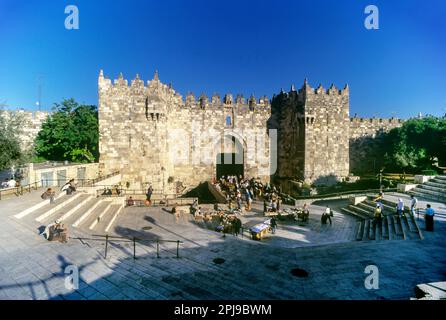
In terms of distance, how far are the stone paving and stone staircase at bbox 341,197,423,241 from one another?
823 millimetres

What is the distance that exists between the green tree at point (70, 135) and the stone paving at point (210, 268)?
45.7 feet

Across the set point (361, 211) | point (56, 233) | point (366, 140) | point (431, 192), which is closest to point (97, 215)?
point (56, 233)

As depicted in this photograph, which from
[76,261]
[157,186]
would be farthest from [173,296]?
[157,186]

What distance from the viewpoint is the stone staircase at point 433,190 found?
17.8 meters

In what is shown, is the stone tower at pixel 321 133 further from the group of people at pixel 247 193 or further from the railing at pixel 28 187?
the railing at pixel 28 187

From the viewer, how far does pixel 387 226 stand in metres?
13.4

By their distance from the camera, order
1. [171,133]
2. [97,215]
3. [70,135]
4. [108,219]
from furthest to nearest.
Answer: [171,133]
[70,135]
[108,219]
[97,215]

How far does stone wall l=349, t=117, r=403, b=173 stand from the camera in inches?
1414

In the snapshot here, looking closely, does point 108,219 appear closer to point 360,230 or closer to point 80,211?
point 80,211

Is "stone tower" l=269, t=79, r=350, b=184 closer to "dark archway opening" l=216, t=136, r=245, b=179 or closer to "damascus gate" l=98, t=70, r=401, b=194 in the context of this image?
"damascus gate" l=98, t=70, r=401, b=194

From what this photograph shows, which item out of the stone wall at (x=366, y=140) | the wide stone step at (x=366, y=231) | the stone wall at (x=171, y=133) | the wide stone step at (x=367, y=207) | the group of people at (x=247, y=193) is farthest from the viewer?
the stone wall at (x=366, y=140)

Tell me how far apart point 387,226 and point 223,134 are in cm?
2093

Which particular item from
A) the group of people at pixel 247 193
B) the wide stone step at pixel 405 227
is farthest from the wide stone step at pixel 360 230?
the group of people at pixel 247 193

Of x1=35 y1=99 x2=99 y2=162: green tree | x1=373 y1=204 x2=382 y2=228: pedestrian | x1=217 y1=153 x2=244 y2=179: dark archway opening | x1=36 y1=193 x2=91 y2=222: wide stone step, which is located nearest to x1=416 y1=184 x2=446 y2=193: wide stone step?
x1=373 y1=204 x2=382 y2=228: pedestrian
